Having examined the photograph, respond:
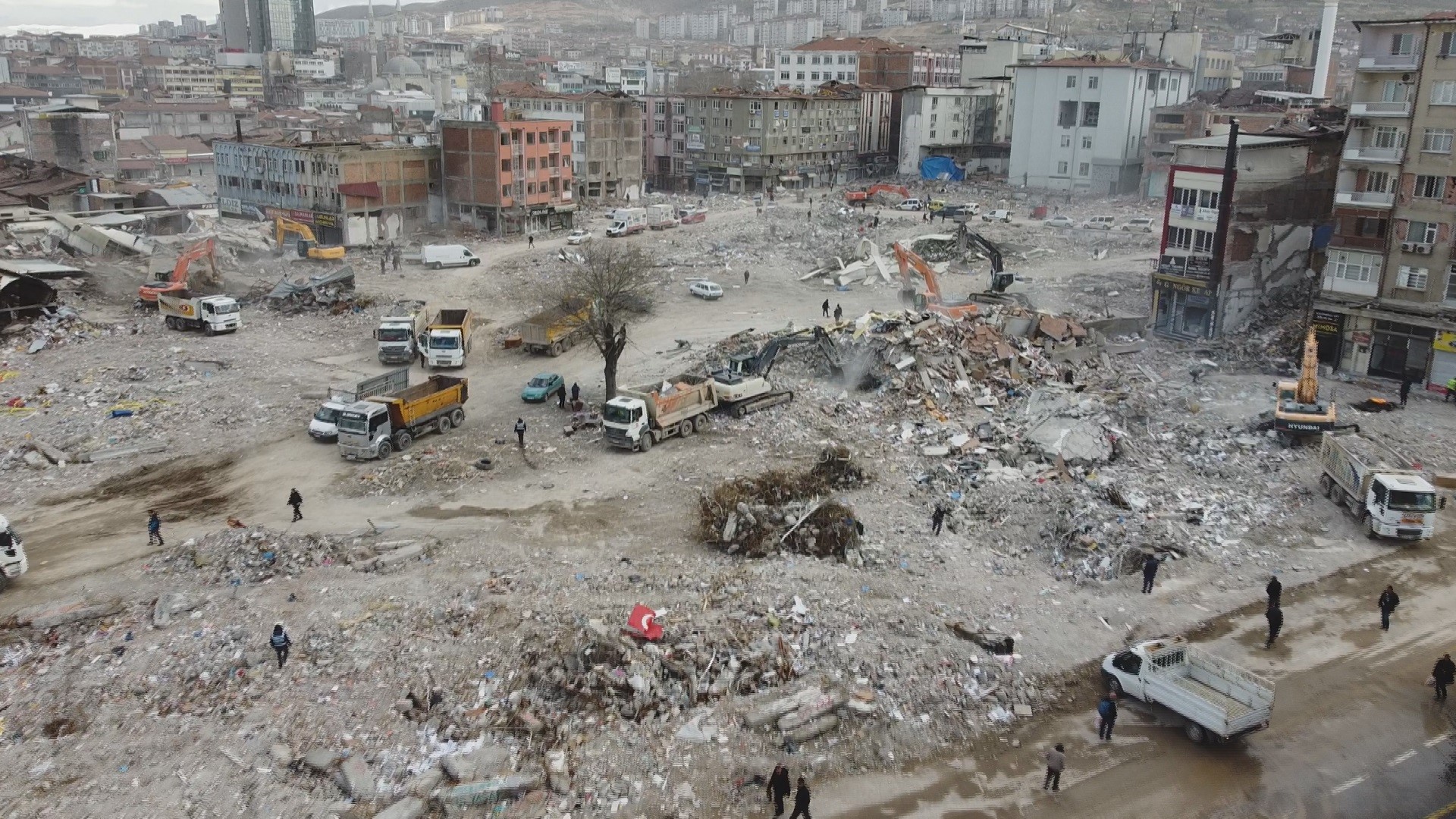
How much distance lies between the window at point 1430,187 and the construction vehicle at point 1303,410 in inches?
328

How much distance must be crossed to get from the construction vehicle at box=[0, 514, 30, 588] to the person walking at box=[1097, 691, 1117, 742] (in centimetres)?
2126

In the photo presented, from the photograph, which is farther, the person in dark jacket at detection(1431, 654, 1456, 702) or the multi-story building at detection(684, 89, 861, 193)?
the multi-story building at detection(684, 89, 861, 193)

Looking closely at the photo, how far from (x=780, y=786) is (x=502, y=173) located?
54940 millimetres

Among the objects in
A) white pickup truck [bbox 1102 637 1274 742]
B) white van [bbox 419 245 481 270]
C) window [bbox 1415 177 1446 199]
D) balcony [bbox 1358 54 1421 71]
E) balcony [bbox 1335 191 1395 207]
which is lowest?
white pickup truck [bbox 1102 637 1274 742]

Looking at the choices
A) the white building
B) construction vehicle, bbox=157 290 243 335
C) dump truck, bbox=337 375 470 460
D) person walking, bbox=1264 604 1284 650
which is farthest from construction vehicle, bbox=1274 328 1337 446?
the white building

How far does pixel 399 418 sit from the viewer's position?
2867cm

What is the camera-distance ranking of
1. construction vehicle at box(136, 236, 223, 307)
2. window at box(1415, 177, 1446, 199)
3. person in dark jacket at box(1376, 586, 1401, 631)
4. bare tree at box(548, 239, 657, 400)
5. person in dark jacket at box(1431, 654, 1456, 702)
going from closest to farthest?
1. person in dark jacket at box(1431, 654, 1456, 702)
2. person in dark jacket at box(1376, 586, 1401, 631)
3. bare tree at box(548, 239, 657, 400)
4. window at box(1415, 177, 1446, 199)
5. construction vehicle at box(136, 236, 223, 307)

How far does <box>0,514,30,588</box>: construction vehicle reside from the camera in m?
21.0

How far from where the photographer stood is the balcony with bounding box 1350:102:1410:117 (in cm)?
3428

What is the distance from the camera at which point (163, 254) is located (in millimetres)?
53375

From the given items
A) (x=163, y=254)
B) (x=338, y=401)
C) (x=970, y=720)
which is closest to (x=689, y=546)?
(x=970, y=720)

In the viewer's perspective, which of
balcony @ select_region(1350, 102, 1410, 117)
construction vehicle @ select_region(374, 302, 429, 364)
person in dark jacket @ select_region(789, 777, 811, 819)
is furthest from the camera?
construction vehicle @ select_region(374, 302, 429, 364)

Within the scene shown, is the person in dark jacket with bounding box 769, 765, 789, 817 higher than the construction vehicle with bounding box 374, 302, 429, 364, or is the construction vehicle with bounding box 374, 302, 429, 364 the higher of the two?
the construction vehicle with bounding box 374, 302, 429, 364

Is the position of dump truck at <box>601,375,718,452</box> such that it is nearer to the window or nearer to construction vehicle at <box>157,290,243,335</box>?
construction vehicle at <box>157,290,243,335</box>
